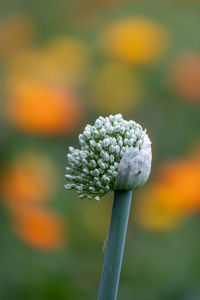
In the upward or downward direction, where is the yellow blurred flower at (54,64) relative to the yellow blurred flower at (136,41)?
downward

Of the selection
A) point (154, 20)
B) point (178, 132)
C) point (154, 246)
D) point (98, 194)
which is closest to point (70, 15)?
point (154, 20)

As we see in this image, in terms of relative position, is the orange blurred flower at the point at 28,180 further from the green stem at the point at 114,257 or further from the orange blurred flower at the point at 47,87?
the green stem at the point at 114,257

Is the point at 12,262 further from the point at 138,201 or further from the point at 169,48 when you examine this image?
the point at 169,48

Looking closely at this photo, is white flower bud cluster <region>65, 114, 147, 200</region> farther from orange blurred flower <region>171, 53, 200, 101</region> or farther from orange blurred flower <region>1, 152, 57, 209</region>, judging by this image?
orange blurred flower <region>171, 53, 200, 101</region>

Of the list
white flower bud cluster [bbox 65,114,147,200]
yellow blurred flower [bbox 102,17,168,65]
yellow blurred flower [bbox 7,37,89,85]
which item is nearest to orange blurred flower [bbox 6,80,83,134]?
yellow blurred flower [bbox 7,37,89,85]

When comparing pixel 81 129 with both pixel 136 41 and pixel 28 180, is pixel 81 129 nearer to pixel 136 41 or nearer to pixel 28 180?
pixel 28 180

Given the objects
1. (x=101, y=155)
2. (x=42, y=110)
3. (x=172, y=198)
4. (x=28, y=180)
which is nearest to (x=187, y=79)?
(x=42, y=110)

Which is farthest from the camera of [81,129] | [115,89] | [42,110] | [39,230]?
[115,89]

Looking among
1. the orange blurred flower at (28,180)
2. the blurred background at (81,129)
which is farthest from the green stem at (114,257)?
the orange blurred flower at (28,180)
